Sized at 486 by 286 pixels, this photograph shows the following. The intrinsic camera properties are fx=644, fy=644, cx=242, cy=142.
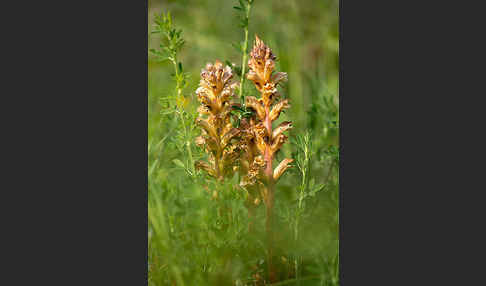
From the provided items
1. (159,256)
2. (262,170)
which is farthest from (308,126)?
(159,256)

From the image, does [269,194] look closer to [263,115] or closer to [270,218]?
[270,218]

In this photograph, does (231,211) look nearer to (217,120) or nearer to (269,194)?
(269,194)

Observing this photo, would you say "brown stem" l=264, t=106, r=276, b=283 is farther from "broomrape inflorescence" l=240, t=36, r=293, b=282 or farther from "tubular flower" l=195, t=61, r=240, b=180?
"tubular flower" l=195, t=61, r=240, b=180

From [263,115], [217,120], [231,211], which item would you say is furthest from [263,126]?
[231,211]

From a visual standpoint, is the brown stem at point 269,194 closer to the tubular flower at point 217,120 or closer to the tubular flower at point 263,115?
the tubular flower at point 263,115

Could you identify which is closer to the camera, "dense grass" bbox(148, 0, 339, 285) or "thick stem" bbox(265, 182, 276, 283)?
"dense grass" bbox(148, 0, 339, 285)

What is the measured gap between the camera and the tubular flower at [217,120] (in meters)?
2.19

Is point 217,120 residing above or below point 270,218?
above

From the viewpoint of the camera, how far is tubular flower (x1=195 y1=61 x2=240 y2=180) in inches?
86.2

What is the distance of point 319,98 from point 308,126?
19 centimetres

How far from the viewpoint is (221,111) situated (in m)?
2.21

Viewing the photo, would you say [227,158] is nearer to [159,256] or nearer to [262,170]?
[262,170]

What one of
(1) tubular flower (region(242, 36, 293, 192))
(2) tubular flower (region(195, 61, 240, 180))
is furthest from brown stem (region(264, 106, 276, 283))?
(2) tubular flower (region(195, 61, 240, 180))

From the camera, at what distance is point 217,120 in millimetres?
2209
